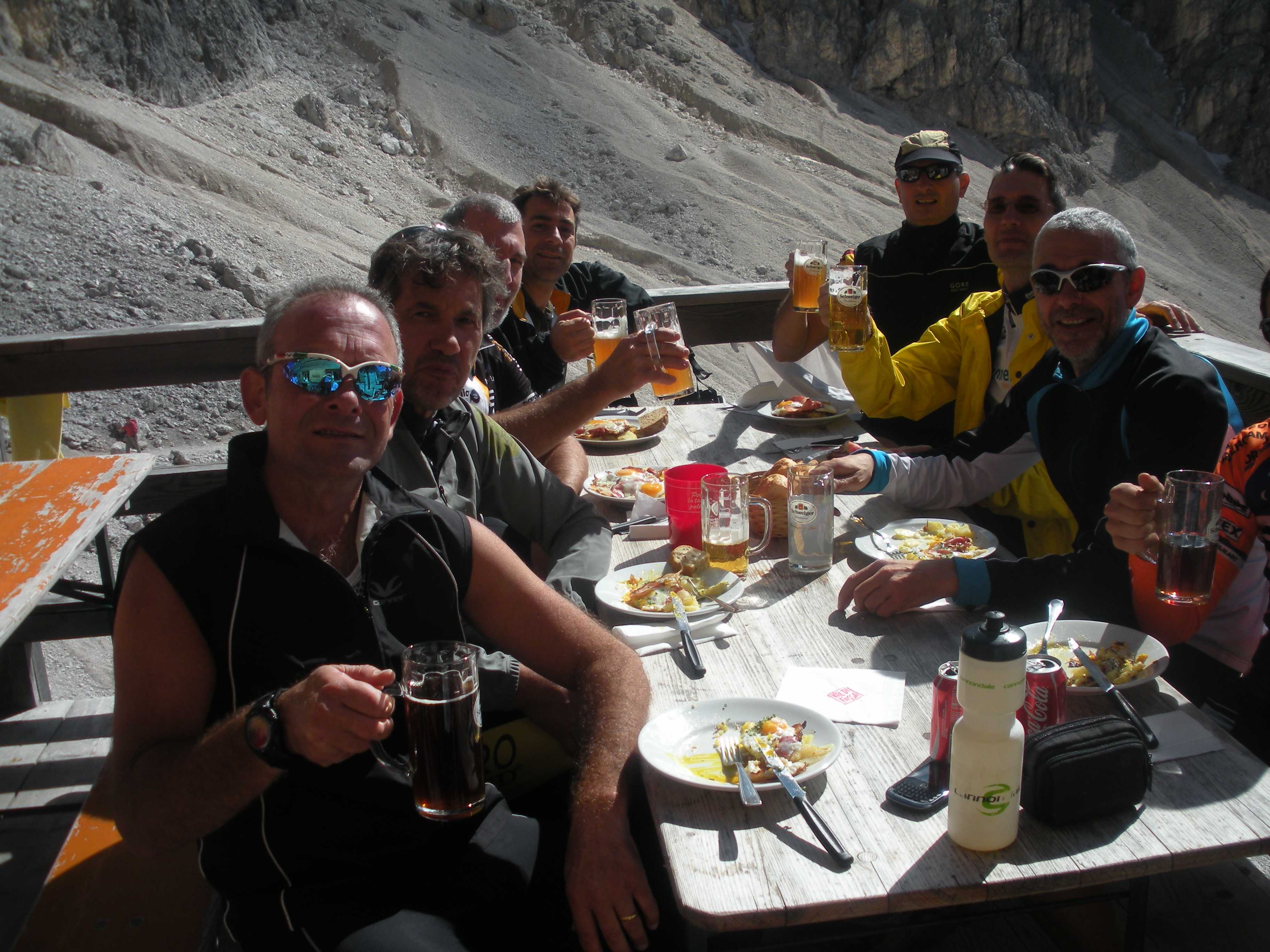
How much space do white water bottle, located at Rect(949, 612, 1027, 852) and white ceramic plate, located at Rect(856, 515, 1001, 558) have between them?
43.4 inches

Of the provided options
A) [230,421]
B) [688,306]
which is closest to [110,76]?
[230,421]

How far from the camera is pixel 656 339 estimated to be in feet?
10.4

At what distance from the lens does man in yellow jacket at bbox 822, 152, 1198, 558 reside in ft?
12.4

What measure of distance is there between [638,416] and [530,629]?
2.03m

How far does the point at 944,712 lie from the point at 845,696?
0.99 ft

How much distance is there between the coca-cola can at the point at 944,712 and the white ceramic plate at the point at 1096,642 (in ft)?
1.12

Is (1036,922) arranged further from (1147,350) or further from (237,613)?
(237,613)

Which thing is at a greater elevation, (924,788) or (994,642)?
(994,642)

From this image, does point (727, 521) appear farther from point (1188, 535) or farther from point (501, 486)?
point (1188, 535)


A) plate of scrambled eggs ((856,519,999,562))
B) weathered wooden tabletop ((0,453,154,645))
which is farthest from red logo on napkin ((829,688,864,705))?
weathered wooden tabletop ((0,453,154,645))

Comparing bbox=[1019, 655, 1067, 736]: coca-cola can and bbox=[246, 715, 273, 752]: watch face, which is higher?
bbox=[1019, 655, 1067, 736]: coca-cola can

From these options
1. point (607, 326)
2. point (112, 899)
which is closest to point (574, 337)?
point (607, 326)

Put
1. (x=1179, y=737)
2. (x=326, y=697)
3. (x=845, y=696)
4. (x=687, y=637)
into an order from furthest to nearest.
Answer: (x=687, y=637)
(x=845, y=696)
(x=1179, y=737)
(x=326, y=697)

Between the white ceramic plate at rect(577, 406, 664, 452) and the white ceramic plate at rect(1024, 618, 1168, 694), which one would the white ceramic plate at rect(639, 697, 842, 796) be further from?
the white ceramic plate at rect(577, 406, 664, 452)
